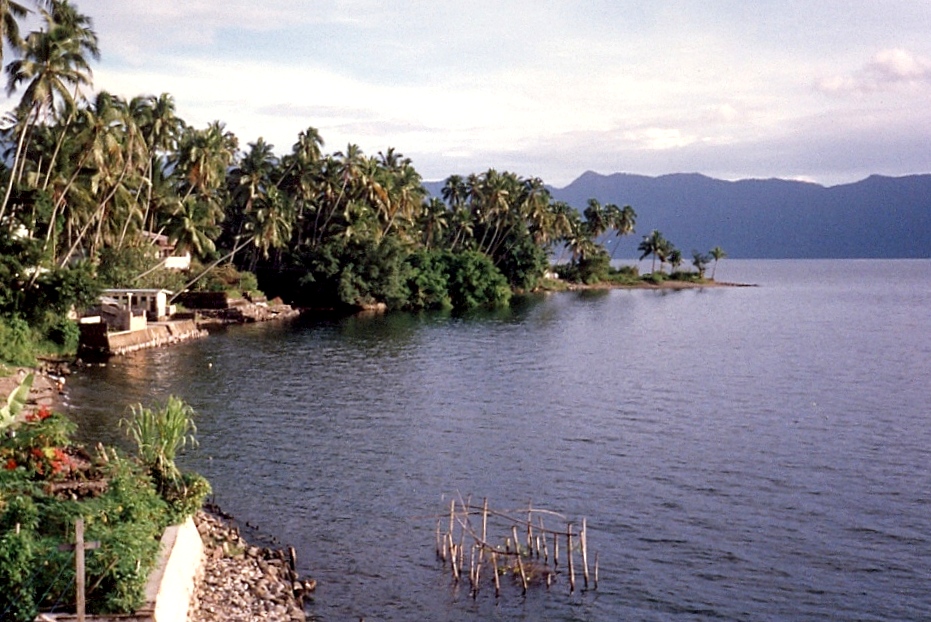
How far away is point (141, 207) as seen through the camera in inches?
3103

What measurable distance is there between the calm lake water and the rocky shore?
79cm

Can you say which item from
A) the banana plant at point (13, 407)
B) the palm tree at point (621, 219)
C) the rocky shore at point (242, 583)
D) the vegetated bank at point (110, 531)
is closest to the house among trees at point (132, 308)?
the vegetated bank at point (110, 531)

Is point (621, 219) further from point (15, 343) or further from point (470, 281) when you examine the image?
point (15, 343)

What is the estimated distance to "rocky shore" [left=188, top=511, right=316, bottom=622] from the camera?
17.9 metres

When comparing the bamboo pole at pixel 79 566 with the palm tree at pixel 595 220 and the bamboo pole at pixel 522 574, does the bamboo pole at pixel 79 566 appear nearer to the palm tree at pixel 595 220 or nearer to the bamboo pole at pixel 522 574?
the bamboo pole at pixel 522 574

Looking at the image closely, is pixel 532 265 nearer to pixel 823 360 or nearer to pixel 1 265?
pixel 823 360

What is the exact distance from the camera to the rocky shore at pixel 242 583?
58.9ft

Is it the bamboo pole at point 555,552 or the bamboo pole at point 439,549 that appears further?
the bamboo pole at point 439,549

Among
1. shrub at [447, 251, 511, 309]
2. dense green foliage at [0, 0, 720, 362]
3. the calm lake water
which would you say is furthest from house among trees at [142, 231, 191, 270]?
shrub at [447, 251, 511, 309]

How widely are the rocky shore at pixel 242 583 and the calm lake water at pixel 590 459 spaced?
2.59ft

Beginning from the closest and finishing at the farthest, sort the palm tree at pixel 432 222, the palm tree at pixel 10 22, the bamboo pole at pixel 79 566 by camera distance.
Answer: the bamboo pole at pixel 79 566, the palm tree at pixel 10 22, the palm tree at pixel 432 222

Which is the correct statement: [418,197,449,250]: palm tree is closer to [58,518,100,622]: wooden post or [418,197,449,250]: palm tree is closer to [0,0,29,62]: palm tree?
[0,0,29,62]: palm tree

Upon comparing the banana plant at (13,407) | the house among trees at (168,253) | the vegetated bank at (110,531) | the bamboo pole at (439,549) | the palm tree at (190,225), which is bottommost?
the bamboo pole at (439,549)

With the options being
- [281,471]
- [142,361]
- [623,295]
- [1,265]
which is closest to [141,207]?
[142,361]
